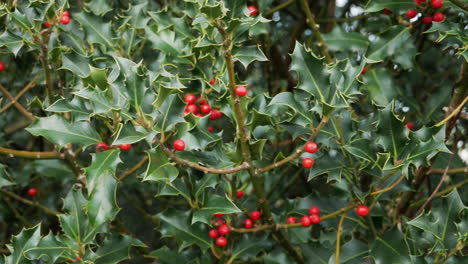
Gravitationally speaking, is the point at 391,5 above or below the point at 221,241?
above

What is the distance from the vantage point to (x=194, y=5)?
1831mm

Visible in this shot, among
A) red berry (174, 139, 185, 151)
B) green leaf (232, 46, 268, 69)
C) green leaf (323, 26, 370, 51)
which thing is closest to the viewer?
red berry (174, 139, 185, 151)

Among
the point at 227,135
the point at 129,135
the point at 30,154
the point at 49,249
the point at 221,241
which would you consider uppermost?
the point at 129,135

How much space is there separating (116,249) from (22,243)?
29 cm

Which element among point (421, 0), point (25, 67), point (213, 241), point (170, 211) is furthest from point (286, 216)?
point (25, 67)

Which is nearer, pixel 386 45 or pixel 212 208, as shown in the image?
pixel 212 208

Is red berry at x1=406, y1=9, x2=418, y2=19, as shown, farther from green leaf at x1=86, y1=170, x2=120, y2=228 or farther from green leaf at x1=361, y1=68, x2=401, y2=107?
green leaf at x1=86, y1=170, x2=120, y2=228

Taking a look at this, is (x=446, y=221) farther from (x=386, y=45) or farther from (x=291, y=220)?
(x=386, y=45)

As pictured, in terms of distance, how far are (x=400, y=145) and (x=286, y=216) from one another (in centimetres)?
55

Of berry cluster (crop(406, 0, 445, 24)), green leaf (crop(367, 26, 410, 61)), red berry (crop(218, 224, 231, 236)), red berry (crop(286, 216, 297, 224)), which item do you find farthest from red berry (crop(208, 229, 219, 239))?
berry cluster (crop(406, 0, 445, 24))

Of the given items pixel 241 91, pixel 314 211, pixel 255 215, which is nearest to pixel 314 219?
pixel 314 211

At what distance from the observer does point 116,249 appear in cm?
184

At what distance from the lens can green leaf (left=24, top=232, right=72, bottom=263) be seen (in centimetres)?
167

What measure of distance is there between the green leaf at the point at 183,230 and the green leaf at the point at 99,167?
0.40 m
